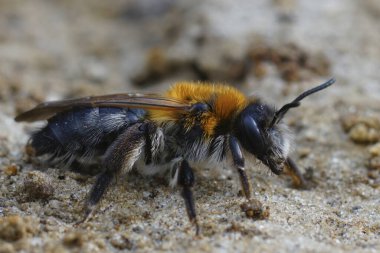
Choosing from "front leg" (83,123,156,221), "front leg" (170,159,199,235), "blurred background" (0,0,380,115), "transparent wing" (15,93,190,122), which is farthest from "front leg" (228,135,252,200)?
"blurred background" (0,0,380,115)

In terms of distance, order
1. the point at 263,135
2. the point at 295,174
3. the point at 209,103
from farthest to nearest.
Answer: the point at 295,174, the point at 209,103, the point at 263,135


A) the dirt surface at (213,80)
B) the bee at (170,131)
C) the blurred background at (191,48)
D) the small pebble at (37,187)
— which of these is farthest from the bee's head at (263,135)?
the blurred background at (191,48)

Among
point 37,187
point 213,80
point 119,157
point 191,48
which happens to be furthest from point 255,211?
point 191,48

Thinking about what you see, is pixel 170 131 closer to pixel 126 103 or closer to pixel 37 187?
pixel 126 103

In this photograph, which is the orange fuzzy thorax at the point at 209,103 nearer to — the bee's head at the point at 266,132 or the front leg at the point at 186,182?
the bee's head at the point at 266,132

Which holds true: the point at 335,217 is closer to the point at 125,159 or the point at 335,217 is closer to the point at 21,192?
the point at 125,159

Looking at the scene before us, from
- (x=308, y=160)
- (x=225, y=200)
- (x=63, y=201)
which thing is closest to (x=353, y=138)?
(x=308, y=160)
